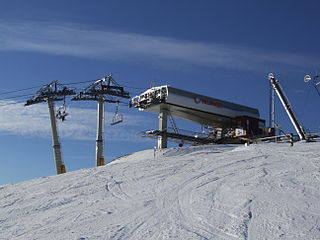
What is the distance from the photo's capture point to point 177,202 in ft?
51.1

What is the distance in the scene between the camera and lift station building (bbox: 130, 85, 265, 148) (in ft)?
147

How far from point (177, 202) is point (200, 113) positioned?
3233cm

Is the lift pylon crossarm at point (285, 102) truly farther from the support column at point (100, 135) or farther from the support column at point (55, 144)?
the support column at point (55, 144)

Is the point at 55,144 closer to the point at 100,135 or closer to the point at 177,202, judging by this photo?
the point at 100,135

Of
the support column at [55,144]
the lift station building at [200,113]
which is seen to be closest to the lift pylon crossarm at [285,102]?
the lift station building at [200,113]

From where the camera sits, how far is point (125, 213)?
14.6 m

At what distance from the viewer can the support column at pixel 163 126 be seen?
4412 cm

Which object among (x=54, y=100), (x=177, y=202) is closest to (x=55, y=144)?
(x=54, y=100)

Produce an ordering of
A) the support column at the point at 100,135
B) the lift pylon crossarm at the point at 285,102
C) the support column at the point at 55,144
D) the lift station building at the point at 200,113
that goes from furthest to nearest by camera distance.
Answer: the support column at the point at 55,144, the support column at the point at 100,135, the lift station building at the point at 200,113, the lift pylon crossarm at the point at 285,102

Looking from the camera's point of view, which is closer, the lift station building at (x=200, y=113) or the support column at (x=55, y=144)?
the lift station building at (x=200, y=113)

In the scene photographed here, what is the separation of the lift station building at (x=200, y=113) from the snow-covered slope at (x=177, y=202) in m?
20.3

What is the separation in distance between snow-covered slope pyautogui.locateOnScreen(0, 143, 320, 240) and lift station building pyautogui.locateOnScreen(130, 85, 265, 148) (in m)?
20.3

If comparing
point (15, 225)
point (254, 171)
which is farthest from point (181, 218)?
point (254, 171)

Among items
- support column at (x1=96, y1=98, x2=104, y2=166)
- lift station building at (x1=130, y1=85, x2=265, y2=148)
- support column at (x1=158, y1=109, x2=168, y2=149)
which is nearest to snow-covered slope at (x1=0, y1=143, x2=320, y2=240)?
support column at (x1=158, y1=109, x2=168, y2=149)
